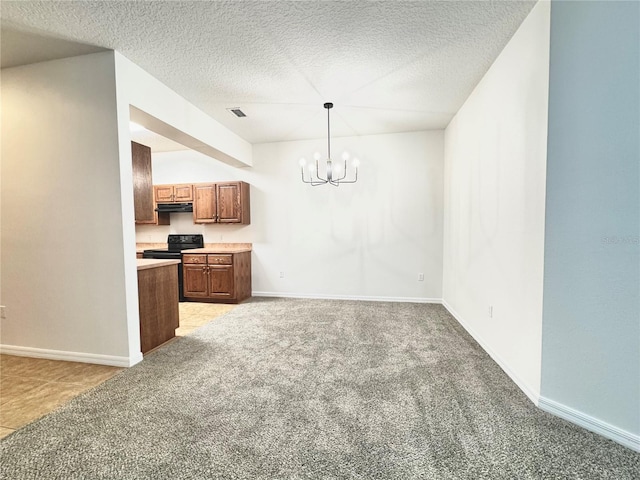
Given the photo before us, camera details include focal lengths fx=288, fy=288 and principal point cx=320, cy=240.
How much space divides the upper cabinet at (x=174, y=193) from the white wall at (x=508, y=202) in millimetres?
4529

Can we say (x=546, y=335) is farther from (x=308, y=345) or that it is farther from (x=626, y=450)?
(x=308, y=345)

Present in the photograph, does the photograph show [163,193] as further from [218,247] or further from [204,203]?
[218,247]

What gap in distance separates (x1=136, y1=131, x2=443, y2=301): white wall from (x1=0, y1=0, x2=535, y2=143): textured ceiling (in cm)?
134

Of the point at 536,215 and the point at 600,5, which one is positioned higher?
the point at 600,5

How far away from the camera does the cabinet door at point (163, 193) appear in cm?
539

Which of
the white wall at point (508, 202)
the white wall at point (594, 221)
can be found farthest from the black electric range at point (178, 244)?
the white wall at point (594, 221)

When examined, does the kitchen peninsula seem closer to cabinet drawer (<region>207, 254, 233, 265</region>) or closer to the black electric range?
cabinet drawer (<region>207, 254, 233, 265</region>)

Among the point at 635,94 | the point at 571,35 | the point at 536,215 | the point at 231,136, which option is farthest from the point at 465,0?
the point at 231,136

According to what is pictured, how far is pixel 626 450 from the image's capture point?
1566mm

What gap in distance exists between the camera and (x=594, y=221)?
5.50 feet

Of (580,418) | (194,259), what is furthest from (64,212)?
(580,418)

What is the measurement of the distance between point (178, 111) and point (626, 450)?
14.9 feet

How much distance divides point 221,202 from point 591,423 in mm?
5119

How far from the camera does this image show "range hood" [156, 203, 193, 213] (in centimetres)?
533
